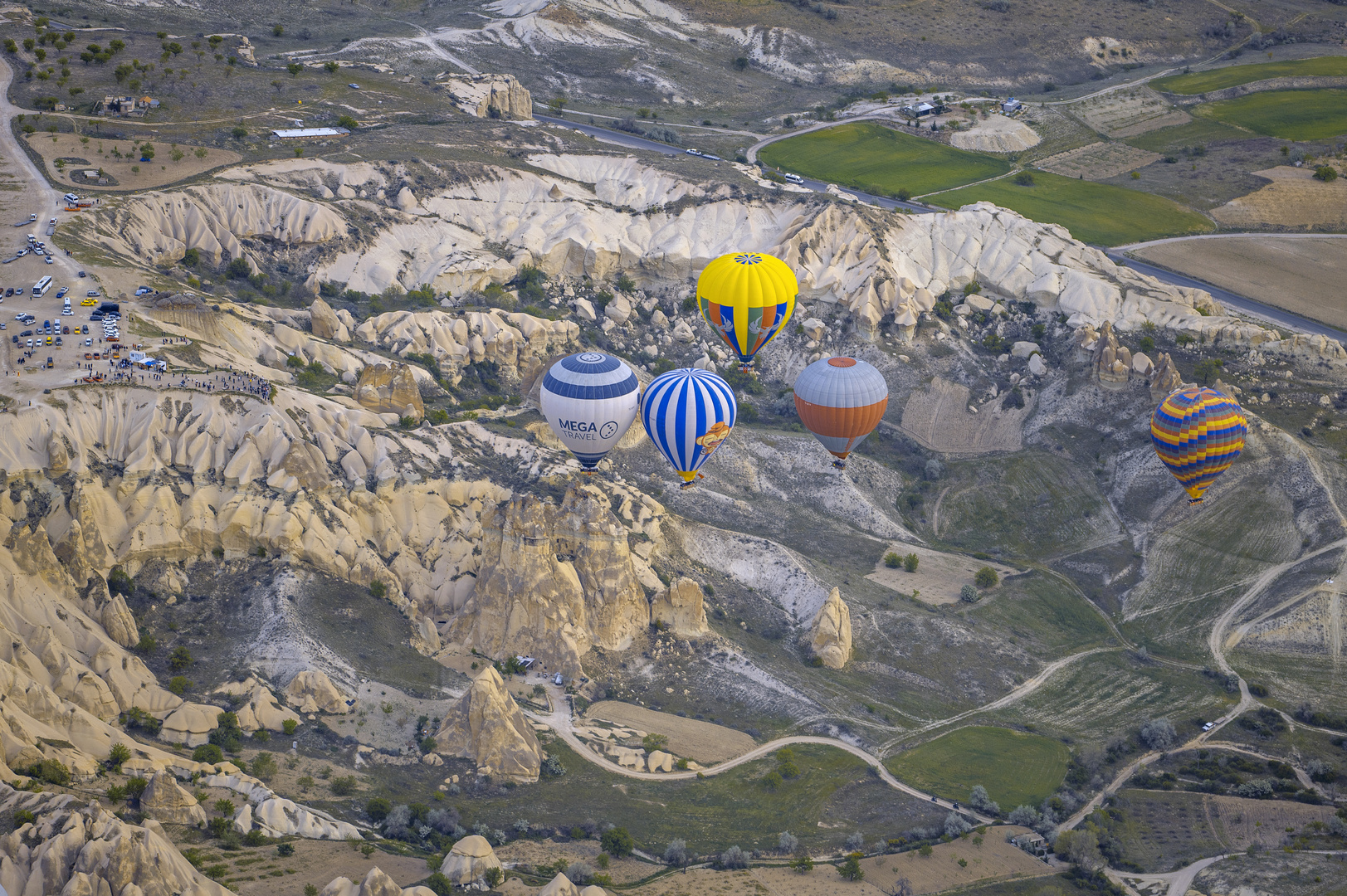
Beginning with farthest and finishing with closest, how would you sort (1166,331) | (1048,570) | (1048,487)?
(1166,331) < (1048,487) < (1048,570)

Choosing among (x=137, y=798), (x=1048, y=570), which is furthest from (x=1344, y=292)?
(x=137, y=798)

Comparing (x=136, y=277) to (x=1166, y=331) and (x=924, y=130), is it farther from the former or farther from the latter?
(x=924, y=130)

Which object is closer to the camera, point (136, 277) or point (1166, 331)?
point (136, 277)

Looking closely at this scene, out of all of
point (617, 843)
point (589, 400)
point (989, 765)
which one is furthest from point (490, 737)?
point (989, 765)

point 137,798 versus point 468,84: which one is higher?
point 468,84

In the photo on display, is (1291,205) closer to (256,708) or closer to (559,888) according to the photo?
(559,888)

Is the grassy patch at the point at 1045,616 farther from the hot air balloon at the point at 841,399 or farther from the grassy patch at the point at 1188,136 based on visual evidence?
the grassy patch at the point at 1188,136
